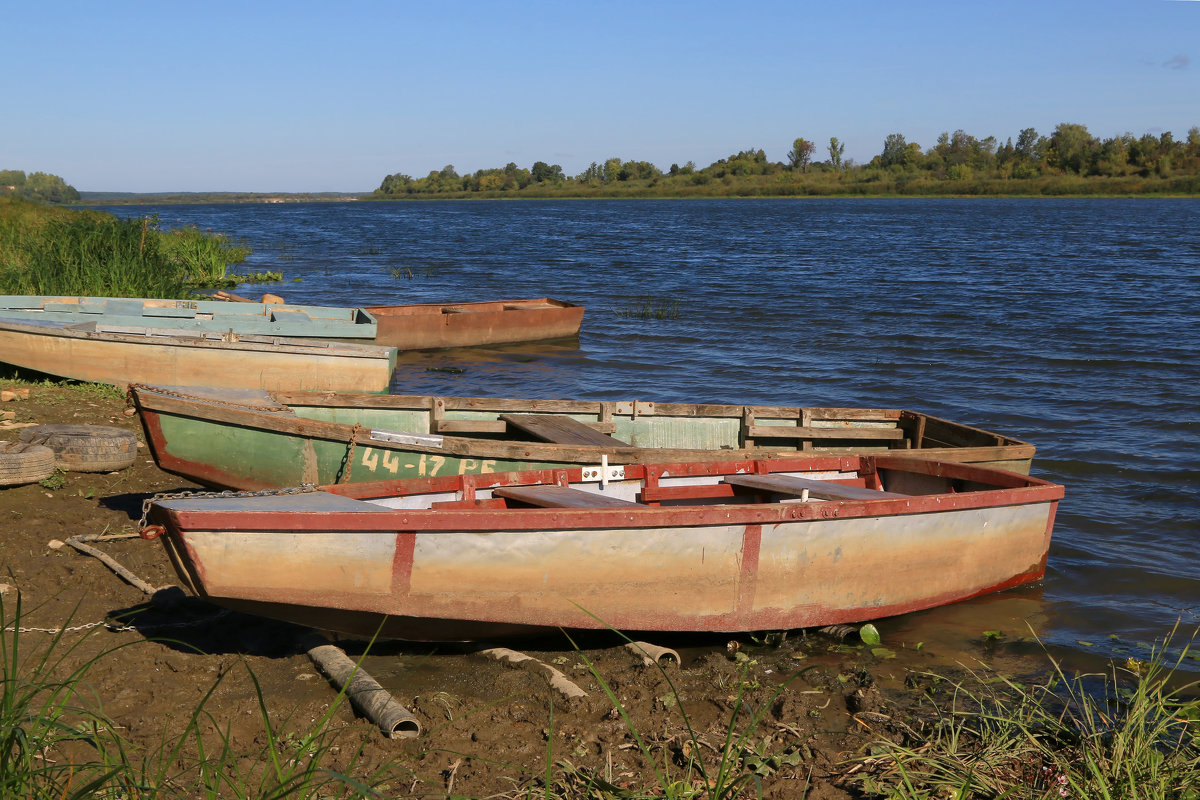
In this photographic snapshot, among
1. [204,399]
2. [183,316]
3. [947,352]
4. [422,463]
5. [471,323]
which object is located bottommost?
[947,352]

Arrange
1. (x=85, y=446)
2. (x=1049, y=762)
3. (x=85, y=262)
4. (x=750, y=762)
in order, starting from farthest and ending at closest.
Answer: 1. (x=85, y=262)
2. (x=85, y=446)
3. (x=750, y=762)
4. (x=1049, y=762)

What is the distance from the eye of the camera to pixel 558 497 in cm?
581

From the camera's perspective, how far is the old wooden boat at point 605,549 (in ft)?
15.1

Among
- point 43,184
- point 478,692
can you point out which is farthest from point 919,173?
point 478,692

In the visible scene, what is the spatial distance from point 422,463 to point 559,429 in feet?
4.40

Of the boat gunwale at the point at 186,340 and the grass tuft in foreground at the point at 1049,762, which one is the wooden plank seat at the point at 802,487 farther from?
the boat gunwale at the point at 186,340

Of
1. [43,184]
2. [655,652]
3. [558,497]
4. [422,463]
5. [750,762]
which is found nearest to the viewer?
[750,762]

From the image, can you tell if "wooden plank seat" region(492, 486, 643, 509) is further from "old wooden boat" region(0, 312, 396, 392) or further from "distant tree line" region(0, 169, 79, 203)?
"distant tree line" region(0, 169, 79, 203)

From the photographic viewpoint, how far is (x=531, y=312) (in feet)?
58.2

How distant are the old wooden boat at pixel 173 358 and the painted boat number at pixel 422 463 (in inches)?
161

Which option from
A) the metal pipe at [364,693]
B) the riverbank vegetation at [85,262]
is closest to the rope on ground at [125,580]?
the metal pipe at [364,693]

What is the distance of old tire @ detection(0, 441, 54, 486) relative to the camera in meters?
7.05

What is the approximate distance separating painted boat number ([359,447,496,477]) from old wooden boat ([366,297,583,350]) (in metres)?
→ 9.33

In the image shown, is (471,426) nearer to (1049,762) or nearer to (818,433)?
(818,433)
